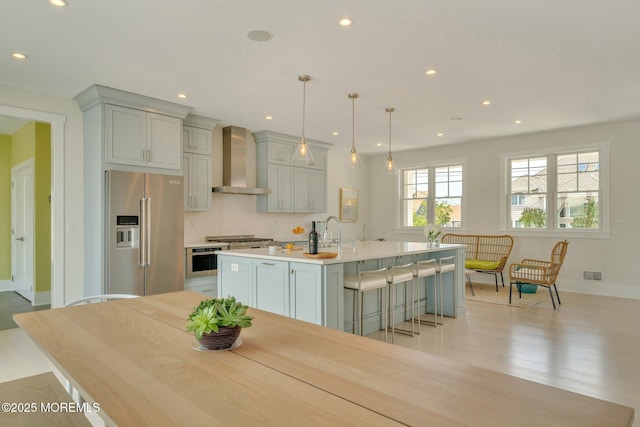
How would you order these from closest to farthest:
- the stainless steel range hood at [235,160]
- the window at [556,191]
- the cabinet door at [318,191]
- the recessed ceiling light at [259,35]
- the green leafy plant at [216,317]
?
the green leafy plant at [216,317] → the recessed ceiling light at [259,35] → the stainless steel range hood at [235,160] → the window at [556,191] → the cabinet door at [318,191]

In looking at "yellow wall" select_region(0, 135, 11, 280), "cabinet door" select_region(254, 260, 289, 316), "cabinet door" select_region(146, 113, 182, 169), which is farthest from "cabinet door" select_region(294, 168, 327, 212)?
"yellow wall" select_region(0, 135, 11, 280)

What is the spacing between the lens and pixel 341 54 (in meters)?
3.40

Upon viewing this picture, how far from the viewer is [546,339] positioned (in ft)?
12.8

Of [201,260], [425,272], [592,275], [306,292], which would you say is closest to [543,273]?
[592,275]

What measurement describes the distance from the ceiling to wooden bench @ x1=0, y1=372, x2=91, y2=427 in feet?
7.65

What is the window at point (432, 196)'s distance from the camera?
7812 mm

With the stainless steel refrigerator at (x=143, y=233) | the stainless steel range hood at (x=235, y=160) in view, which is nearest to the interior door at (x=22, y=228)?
the stainless steel refrigerator at (x=143, y=233)

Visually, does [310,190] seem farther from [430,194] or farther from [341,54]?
[341,54]

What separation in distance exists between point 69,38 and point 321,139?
4533mm

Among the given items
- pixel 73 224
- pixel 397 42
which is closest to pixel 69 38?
pixel 73 224

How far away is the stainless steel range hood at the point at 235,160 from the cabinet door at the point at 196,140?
43 cm

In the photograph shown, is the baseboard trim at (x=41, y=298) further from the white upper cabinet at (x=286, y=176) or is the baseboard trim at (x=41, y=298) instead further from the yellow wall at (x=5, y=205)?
the white upper cabinet at (x=286, y=176)

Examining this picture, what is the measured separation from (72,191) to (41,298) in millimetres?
2222

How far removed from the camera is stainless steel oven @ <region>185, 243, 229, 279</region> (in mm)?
4969
